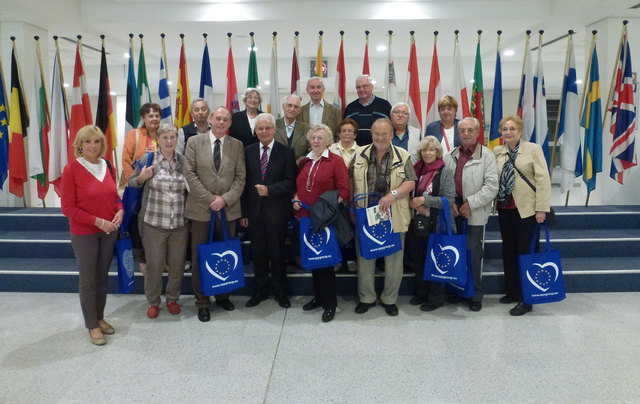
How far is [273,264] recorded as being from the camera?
135 inches

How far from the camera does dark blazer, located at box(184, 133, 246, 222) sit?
3096 millimetres

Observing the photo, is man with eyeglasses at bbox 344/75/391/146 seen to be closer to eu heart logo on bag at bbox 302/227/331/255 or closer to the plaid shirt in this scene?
eu heart logo on bag at bbox 302/227/331/255

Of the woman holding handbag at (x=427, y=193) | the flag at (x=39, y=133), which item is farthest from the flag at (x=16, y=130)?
the woman holding handbag at (x=427, y=193)

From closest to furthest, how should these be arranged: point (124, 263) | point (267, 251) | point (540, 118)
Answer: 1. point (124, 263)
2. point (267, 251)
3. point (540, 118)

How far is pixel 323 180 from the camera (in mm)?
3086

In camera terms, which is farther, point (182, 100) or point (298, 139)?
point (182, 100)

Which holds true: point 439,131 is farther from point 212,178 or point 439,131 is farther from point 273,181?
point 212,178

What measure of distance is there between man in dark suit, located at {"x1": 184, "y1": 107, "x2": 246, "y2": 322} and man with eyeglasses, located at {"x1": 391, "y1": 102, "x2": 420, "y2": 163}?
1.27 meters

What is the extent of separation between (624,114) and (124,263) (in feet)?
17.6

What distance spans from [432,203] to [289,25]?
12.6 feet

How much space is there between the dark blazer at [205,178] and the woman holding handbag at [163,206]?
0.28 ft

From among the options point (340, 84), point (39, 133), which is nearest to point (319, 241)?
point (340, 84)

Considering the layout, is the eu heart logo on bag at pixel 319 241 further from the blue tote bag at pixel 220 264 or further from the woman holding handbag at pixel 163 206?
the woman holding handbag at pixel 163 206

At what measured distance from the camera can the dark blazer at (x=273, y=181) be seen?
10.6 feet
